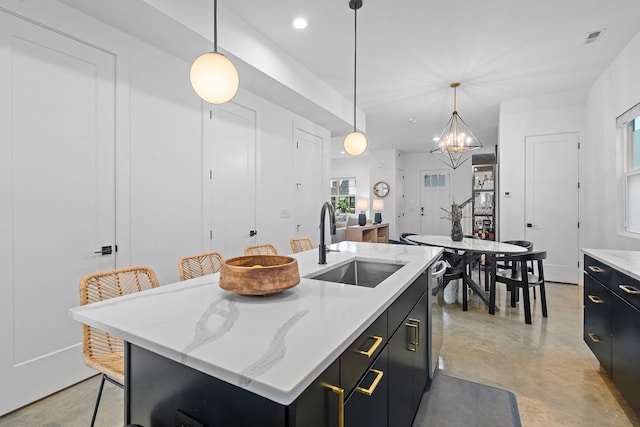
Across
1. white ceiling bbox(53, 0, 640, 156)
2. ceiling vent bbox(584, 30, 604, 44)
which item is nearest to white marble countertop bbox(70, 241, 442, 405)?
white ceiling bbox(53, 0, 640, 156)

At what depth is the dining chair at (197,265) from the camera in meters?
1.86

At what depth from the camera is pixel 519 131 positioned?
16.3ft

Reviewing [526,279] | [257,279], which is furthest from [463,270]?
[257,279]

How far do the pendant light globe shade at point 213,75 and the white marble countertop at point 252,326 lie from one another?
990mm

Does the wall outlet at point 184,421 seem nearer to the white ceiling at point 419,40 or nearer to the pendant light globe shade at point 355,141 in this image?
the white ceiling at point 419,40

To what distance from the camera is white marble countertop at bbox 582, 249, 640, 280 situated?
1605 mm

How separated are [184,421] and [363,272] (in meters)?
1.40

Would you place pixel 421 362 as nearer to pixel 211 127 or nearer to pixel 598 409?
pixel 598 409

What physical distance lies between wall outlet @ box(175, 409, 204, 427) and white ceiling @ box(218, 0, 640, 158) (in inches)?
112

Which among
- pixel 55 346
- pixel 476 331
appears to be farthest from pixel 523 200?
pixel 55 346

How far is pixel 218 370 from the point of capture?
0.64 m

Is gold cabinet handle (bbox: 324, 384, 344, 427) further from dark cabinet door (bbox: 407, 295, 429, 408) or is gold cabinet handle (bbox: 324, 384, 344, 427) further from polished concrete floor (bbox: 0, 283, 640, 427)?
polished concrete floor (bbox: 0, 283, 640, 427)

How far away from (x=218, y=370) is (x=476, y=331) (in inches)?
118

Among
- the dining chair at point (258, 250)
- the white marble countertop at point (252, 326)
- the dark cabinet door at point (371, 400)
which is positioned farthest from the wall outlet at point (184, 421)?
the dining chair at point (258, 250)
